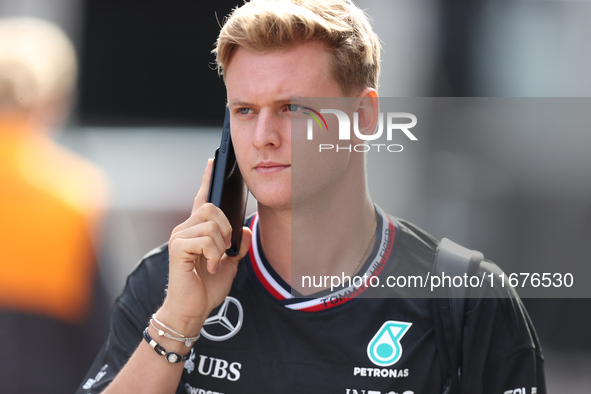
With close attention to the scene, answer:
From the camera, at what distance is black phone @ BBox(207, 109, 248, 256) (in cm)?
140

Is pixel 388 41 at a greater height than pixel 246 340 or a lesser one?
greater

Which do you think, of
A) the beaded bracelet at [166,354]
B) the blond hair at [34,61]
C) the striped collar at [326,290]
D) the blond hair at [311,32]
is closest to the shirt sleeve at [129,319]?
the beaded bracelet at [166,354]

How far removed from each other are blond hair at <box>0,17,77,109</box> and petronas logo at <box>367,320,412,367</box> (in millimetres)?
1795

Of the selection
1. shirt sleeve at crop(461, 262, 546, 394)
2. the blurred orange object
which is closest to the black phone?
shirt sleeve at crop(461, 262, 546, 394)

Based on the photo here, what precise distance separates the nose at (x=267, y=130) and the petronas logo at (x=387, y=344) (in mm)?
674

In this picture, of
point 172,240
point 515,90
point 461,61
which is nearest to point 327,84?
point 172,240

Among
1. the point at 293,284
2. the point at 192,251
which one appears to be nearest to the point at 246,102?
the point at 192,251

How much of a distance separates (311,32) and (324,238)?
2.18 ft

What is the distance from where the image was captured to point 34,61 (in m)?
2.08

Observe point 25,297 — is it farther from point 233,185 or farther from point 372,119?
point 372,119

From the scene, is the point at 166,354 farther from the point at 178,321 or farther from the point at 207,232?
the point at 207,232

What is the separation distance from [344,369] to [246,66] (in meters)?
0.98

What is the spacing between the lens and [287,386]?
53.2 inches

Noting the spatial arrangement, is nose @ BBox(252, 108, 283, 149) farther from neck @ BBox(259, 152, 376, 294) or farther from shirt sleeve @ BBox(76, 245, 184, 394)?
shirt sleeve @ BBox(76, 245, 184, 394)
